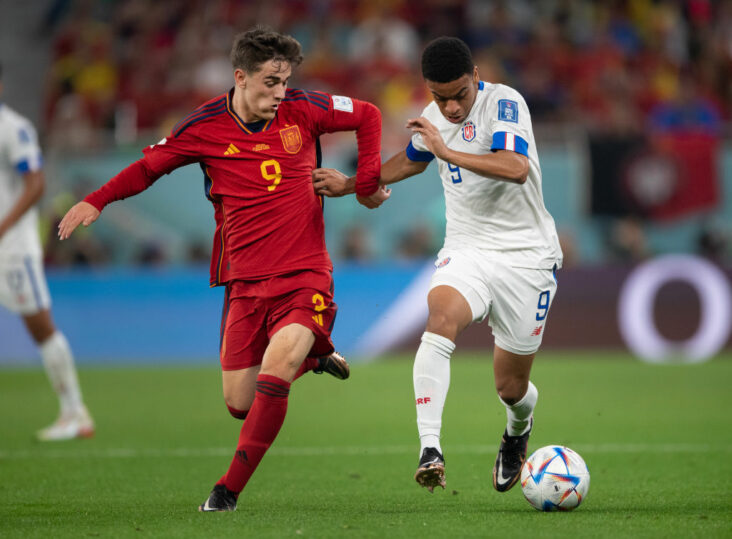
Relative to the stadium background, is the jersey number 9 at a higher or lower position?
higher

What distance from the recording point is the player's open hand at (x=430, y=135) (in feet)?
18.4

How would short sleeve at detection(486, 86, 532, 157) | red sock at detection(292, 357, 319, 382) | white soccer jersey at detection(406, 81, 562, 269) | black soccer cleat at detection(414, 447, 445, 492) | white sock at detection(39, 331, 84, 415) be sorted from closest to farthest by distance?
black soccer cleat at detection(414, 447, 445, 492), short sleeve at detection(486, 86, 532, 157), white soccer jersey at detection(406, 81, 562, 269), red sock at detection(292, 357, 319, 382), white sock at detection(39, 331, 84, 415)

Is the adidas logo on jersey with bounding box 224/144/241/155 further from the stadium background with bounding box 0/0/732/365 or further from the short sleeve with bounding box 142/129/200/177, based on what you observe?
the stadium background with bounding box 0/0/732/365

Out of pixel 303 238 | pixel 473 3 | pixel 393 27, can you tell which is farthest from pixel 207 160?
pixel 473 3

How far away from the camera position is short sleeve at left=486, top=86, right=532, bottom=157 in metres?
5.71

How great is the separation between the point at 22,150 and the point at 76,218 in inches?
144

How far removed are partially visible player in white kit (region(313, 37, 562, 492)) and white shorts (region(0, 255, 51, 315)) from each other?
147 inches

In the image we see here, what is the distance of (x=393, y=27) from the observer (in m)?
18.1

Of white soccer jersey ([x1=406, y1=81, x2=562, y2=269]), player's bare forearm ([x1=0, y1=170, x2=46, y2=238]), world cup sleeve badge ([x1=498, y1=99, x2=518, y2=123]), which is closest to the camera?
world cup sleeve badge ([x1=498, y1=99, x2=518, y2=123])

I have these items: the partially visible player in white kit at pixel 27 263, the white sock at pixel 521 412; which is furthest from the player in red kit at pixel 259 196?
the partially visible player in white kit at pixel 27 263

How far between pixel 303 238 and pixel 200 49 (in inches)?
522

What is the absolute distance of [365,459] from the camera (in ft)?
25.3

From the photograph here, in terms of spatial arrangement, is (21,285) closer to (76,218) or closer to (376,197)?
(76,218)

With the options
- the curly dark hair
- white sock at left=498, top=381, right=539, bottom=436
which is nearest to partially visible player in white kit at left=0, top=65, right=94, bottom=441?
white sock at left=498, top=381, right=539, bottom=436
